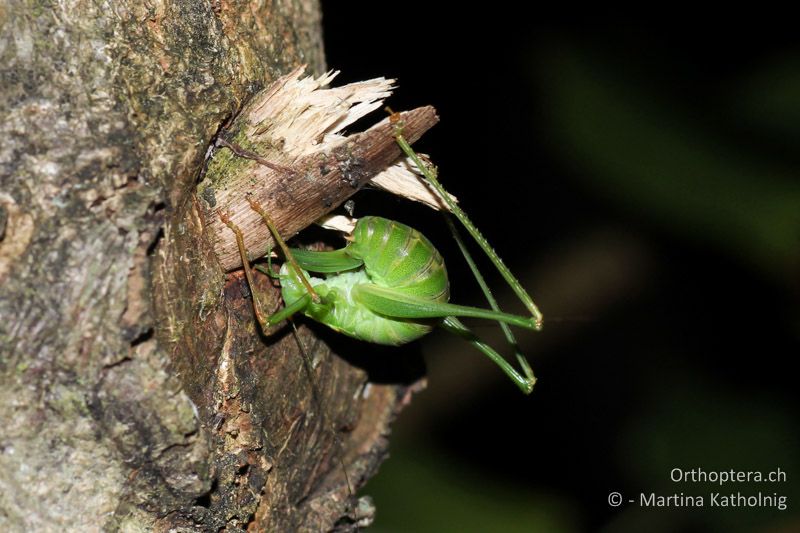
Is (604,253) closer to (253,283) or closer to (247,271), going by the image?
(253,283)

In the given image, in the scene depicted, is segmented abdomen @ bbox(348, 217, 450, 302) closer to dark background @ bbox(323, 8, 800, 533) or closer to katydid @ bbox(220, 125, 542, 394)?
katydid @ bbox(220, 125, 542, 394)

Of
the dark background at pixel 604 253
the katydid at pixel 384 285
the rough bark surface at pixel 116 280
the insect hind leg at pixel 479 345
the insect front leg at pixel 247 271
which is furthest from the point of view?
the dark background at pixel 604 253

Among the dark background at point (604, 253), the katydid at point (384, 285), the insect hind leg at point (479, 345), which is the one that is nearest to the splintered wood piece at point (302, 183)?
the katydid at point (384, 285)

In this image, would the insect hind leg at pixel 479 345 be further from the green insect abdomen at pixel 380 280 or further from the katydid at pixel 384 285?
the green insect abdomen at pixel 380 280

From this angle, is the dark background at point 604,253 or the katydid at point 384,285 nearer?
the katydid at point 384,285

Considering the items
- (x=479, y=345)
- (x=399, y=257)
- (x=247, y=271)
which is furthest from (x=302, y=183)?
(x=479, y=345)

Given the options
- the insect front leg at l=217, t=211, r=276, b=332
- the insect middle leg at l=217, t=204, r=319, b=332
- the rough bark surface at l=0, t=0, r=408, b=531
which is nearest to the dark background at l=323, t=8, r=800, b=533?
the insect middle leg at l=217, t=204, r=319, b=332

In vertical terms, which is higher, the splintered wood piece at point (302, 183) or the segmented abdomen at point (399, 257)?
the splintered wood piece at point (302, 183)

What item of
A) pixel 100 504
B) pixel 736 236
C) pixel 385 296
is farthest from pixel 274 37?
pixel 736 236
